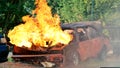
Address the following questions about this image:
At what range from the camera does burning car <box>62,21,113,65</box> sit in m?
15.9

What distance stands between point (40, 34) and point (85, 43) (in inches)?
81.2

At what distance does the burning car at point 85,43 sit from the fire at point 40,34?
1.31 ft

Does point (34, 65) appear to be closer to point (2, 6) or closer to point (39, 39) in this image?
point (39, 39)

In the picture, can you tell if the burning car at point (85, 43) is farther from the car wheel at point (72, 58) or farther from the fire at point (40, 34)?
the fire at point (40, 34)

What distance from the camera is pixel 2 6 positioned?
2406 centimetres

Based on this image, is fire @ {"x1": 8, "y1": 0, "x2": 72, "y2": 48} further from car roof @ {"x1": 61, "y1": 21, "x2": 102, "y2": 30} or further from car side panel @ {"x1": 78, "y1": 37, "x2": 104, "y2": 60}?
car side panel @ {"x1": 78, "y1": 37, "x2": 104, "y2": 60}

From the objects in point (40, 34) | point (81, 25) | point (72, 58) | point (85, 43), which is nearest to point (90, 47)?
point (85, 43)

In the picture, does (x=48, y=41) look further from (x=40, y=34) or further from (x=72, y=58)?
(x=72, y=58)

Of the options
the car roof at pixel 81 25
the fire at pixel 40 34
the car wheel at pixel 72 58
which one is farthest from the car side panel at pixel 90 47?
the fire at pixel 40 34

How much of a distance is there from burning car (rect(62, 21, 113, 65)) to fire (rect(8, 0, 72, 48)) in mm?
399

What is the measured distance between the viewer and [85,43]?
16.8 m

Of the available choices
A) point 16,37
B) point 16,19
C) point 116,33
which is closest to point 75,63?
point 16,37

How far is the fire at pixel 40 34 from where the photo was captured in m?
15.5

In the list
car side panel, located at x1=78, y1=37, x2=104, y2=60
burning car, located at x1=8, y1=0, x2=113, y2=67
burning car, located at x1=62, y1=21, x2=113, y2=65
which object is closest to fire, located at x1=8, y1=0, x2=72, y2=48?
burning car, located at x1=8, y1=0, x2=113, y2=67
